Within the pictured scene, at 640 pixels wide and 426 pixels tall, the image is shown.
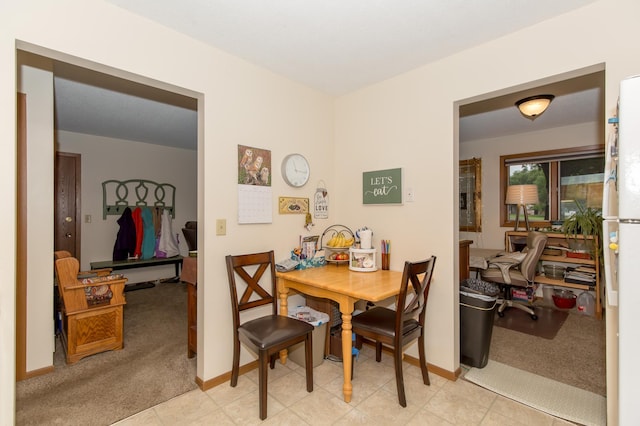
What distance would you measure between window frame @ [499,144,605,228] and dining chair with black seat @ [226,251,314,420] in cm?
390

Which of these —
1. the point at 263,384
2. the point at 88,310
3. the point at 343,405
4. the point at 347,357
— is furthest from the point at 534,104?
the point at 88,310

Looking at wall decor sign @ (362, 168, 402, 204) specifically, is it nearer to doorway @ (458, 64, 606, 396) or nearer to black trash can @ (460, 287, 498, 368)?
doorway @ (458, 64, 606, 396)

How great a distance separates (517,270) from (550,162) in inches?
67.3

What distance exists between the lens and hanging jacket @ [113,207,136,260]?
4.99 meters

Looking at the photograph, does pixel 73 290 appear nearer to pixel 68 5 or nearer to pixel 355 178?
pixel 68 5

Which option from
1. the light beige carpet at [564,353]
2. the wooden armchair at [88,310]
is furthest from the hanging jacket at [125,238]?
the light beige carpet at [564,353]

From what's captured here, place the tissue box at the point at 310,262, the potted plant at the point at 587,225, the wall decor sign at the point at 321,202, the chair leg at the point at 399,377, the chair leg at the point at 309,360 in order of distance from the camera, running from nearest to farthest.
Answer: the chair leg at the point at 399,377 < the chair leg at the point at 309,360 < the tissue box at the point at 310,262 < the wall decor sign at the point at 321,202 < the potted plant at the point at 587,225

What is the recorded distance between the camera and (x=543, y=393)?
2180 mm

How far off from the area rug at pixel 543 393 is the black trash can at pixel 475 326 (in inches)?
3.7

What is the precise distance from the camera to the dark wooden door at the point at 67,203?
4.54 meters

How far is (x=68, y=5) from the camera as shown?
1.68 meters

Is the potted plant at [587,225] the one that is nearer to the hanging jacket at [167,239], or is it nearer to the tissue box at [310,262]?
the tissue box at [310,262]

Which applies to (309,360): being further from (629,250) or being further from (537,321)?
(537,321)

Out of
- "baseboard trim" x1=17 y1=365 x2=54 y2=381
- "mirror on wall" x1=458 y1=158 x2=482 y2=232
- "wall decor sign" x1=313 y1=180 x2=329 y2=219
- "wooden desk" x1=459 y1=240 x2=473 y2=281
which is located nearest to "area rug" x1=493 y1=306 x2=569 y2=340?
"wooden desk" x1=459 y1=240 x2=473 y2=281
